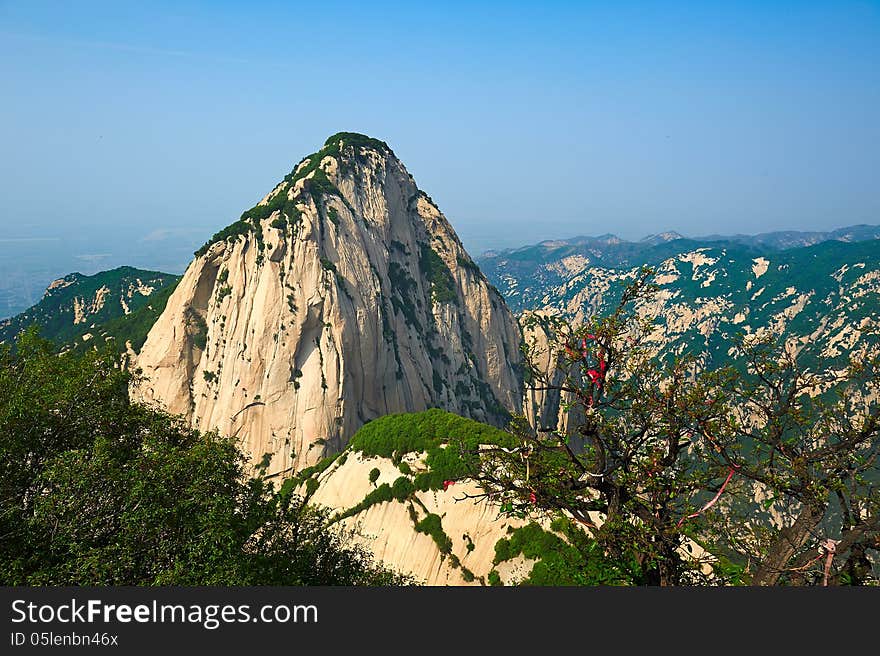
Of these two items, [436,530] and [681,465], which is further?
[436,530]

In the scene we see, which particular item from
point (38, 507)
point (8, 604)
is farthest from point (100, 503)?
point (8, 604)

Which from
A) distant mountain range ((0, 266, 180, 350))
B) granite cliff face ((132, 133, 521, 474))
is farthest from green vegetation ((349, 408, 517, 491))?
distant mountain range ((0, 266, 180, 350))

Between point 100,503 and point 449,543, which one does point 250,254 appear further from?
point 100,503

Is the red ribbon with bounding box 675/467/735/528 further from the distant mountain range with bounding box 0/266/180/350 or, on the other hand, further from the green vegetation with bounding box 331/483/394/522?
the distant mountain range with bounding box 0/266/180/350

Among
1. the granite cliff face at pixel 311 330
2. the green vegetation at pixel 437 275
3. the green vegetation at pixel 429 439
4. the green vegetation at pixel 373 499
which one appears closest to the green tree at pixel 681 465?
the green vegetation at pixel 429 439

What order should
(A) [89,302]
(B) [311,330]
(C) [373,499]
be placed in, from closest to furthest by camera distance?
(C) [373,499] → (B) [311,330] → (A) [89,302]

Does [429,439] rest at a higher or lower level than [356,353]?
lower

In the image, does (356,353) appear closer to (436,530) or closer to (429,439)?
(429,439)

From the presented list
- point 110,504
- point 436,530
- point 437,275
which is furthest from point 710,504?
point 437,275
